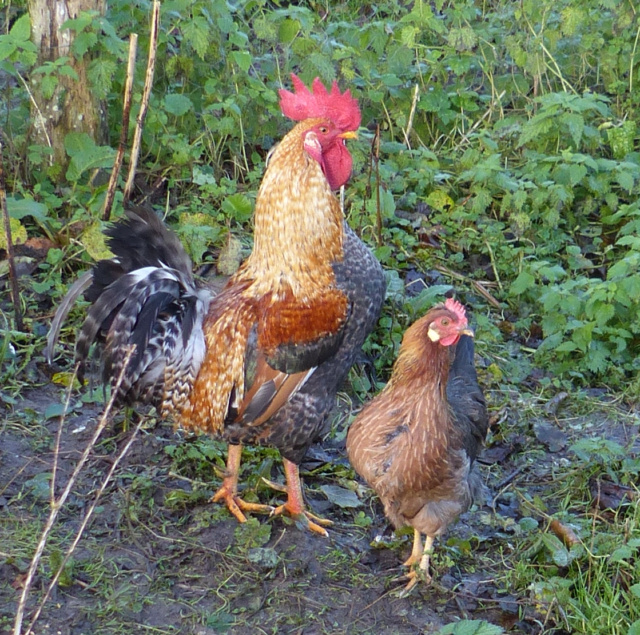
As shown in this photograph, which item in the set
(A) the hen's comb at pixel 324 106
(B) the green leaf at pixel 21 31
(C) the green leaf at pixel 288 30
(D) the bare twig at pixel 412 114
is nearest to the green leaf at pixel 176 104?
(C) the green leaf at pixel 288 30

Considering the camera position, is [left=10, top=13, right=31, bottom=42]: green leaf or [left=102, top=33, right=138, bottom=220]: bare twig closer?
[left=10, top=13, right=31, bottom=42]: green leaf

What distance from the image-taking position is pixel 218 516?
13.9 ft

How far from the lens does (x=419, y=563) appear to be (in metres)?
3.97

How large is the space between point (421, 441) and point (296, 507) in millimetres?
901

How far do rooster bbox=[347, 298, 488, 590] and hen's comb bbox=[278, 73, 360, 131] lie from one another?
103 cm

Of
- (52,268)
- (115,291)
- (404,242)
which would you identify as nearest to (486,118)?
(404,242)

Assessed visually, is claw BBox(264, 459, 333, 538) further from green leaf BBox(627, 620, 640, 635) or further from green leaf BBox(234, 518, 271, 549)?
green leaf BBox(627, 620, 640, 635)


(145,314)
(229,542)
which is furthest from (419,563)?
(145,314)

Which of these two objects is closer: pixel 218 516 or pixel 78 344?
pixel 78 344

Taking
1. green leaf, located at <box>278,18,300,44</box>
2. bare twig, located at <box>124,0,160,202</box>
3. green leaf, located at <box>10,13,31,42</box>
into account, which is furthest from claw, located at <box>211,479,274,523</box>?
green leaf, located at <box>278,18,300,44</box>

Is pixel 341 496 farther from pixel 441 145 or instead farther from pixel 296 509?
pixel 441 145

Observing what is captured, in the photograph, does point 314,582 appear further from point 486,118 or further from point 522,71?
point 522,71

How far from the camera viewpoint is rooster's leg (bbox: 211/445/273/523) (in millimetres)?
4297

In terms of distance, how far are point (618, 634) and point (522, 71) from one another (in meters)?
5.37
